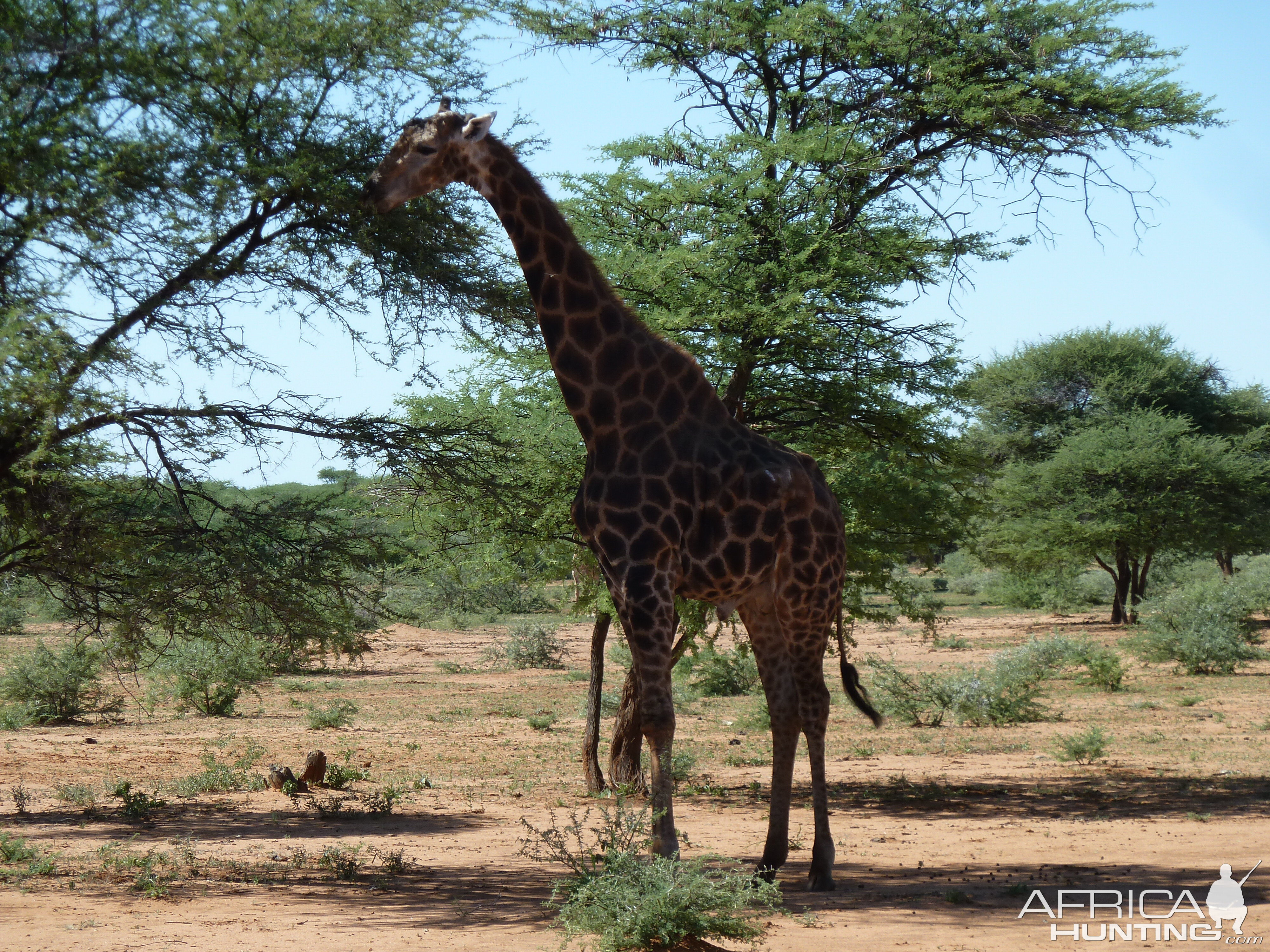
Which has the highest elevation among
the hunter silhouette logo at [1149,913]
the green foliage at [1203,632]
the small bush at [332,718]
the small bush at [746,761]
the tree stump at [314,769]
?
the green foliage at [1203,632]

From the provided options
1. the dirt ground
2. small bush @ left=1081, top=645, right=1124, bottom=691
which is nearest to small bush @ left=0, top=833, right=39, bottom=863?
the dirt ground

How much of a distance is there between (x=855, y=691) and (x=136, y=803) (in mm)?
6805

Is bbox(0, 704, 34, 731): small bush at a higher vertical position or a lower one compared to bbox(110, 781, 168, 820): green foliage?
lower

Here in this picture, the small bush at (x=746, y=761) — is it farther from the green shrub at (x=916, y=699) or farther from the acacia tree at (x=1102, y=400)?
the acacia tree at (x=1102, y=400)

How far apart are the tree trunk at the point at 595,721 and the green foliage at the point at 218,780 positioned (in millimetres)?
3497

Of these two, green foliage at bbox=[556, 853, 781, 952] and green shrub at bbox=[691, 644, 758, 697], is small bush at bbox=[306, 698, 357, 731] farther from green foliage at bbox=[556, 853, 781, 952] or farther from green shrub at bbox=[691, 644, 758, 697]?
green foliage at bbox=[556, 853, 781, 952]

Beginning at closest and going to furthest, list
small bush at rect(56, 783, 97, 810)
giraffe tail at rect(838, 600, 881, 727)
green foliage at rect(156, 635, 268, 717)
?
giraffe tail at rect(838, 600, 881, 727), small bush at rect(56, 783, 97, 810), green foliage at rect(156, 635, 268, 717)

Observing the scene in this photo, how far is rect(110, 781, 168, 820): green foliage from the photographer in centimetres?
1052

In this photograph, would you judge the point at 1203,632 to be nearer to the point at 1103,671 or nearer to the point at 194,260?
the point at 1103,671

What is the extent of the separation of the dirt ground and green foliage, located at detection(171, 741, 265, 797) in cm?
12

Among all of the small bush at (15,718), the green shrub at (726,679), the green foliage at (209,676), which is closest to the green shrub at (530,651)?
the green shrub at (726,679)

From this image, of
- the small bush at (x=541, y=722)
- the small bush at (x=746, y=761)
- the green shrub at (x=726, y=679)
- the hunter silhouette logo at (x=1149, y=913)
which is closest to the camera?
the hunter silhouette logo at (x=1149, y=913)

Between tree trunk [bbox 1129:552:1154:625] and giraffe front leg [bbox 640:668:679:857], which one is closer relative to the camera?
giraffe front leg [bbox 640:668:679:857]

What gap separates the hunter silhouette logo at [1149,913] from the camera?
6.05m
